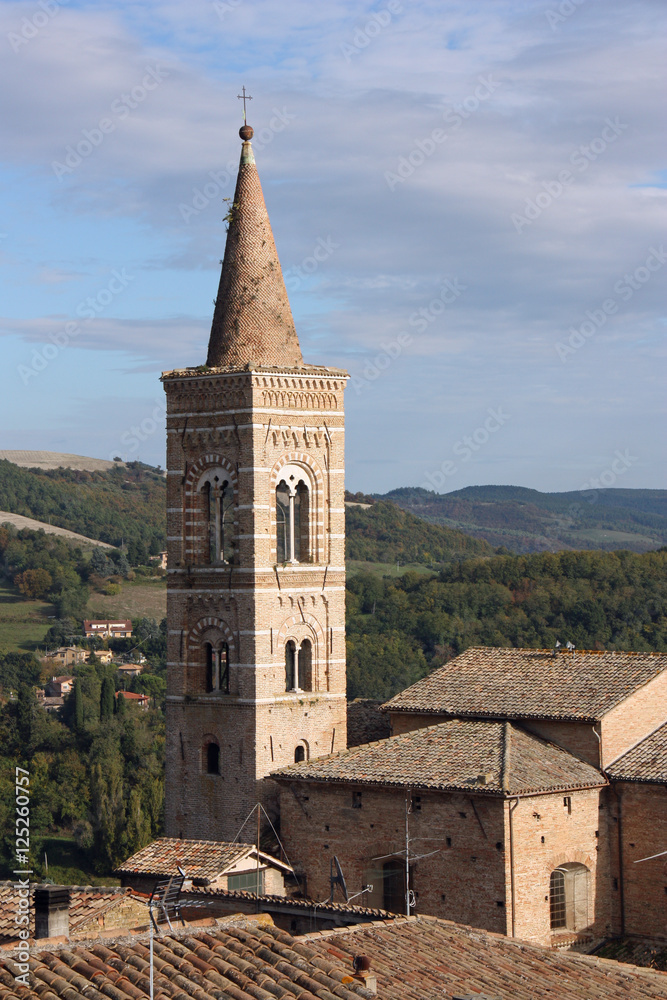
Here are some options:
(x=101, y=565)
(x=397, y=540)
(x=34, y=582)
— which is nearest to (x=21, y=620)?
(x=34, y=582)

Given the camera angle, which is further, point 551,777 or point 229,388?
point 229,388

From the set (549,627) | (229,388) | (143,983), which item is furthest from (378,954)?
(549,627)

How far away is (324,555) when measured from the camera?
30.8 meters

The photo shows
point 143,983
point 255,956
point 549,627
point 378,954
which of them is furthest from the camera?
point 549,627

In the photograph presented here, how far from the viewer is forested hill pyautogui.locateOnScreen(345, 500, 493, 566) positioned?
117 meters

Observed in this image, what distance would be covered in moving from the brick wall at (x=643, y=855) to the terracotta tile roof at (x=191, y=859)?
651 centimetres

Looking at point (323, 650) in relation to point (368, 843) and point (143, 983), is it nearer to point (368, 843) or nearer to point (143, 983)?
point (368, 843)

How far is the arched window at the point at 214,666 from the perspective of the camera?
98.8 ft

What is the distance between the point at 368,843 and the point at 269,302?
1149 centimetres

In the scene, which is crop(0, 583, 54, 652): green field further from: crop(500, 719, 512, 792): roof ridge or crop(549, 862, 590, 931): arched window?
crop(549, 862, 590, 931): arched window

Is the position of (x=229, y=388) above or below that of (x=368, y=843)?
above

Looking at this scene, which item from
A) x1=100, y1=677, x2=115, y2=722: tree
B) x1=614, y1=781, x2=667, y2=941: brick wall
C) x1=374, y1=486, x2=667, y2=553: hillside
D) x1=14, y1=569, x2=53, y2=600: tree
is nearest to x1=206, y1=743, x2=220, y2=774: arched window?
x1=614, y1=781, x2=667, y2=941: brick wall

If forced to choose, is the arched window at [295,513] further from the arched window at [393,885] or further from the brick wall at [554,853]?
the brick wall at [554,853]

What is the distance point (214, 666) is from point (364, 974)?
583 inches
